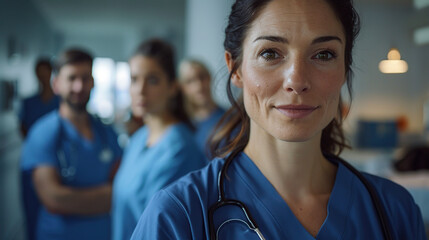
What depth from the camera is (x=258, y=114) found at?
2.57 ft

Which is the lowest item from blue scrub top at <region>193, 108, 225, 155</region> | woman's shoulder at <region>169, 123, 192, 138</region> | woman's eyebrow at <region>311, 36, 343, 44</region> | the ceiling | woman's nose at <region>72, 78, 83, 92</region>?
blue scrub top at <region>193, 108, 225, 155</region>

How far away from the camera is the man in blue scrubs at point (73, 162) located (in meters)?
1.78

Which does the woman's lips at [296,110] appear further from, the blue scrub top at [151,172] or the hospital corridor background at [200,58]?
the blue scrub top at [151,172]

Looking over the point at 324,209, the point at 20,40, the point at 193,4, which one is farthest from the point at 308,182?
the point at 20,40

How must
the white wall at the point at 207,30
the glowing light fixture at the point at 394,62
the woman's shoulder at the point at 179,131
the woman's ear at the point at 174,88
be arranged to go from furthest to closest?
the white wall at the point at 207,30 < the woman's ear at the point at 174,88 < the woman's shoulder at the point at 179,131 < the glowing light fixture at the point at 394,62

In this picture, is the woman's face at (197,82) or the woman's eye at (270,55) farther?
the woman's face at (197,82)

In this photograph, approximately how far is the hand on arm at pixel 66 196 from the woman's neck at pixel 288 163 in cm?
113

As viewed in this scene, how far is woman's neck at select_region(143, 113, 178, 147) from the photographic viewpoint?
1600mm

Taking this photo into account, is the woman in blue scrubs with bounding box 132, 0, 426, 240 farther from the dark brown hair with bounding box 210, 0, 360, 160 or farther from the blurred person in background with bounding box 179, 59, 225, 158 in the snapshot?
the blurred person in background with bounding box 179, 59, 225, 158

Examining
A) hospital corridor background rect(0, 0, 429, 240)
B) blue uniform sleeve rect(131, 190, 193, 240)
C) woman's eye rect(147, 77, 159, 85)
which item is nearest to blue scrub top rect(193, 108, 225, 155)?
hospital corridor background rect(0, 0, 429, 240)

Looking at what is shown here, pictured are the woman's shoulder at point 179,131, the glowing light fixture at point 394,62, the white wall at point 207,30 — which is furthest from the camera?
the white wall at point 207,30

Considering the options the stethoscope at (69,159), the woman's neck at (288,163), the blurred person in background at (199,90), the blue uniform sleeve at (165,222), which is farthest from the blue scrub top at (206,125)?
the blue uniform sleeve at (165,222)

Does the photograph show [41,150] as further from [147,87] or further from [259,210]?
[259,210]

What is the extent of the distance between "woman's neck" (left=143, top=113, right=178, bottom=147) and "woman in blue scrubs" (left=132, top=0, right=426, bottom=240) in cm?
73
